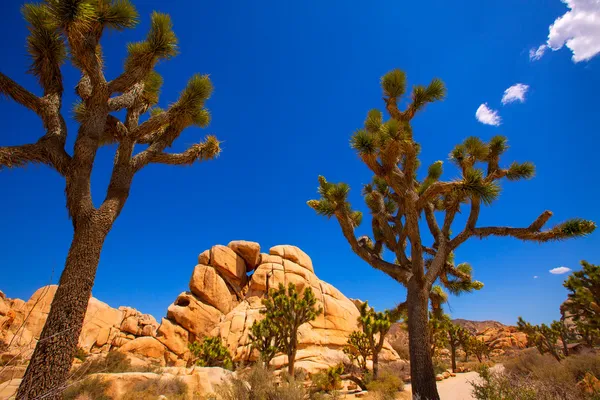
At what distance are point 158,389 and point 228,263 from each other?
18046mm

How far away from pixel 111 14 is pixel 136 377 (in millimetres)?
9714

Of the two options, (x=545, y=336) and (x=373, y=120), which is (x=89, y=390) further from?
(x=545, y=336)

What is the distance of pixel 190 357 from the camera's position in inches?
837

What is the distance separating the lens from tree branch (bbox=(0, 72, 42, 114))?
5.38 m

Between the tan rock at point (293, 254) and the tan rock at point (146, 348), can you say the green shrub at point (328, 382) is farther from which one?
the tan rock at point (293, 254)

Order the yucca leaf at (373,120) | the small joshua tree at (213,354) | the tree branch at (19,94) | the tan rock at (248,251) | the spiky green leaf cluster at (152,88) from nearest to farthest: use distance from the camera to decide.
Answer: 1. the tree branch at (19,94)
2. the spiky green leaf cluster at (152,88)
3. the yucca leaf at (373,120)
4. the small joshua tree at (213,354)
5. the tan rock at (248,251)

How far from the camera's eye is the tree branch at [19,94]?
17.7 feet

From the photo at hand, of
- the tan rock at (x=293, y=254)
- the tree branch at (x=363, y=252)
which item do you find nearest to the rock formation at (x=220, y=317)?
the tan rock at (x=293, y=254)

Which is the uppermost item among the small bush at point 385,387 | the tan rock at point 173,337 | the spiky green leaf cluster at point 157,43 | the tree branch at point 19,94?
the spiky green leaf cluster at point 157,43

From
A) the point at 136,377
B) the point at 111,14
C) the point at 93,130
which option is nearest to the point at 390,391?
the point at 136,377

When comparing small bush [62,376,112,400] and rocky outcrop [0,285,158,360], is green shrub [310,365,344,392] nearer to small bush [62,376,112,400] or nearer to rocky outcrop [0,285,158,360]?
small bush [62,376,112,400]

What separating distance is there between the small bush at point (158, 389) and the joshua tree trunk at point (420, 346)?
645cm

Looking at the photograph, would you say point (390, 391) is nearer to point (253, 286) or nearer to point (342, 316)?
point (342, 316)

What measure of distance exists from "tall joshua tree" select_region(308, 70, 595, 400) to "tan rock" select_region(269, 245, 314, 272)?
20350mm
